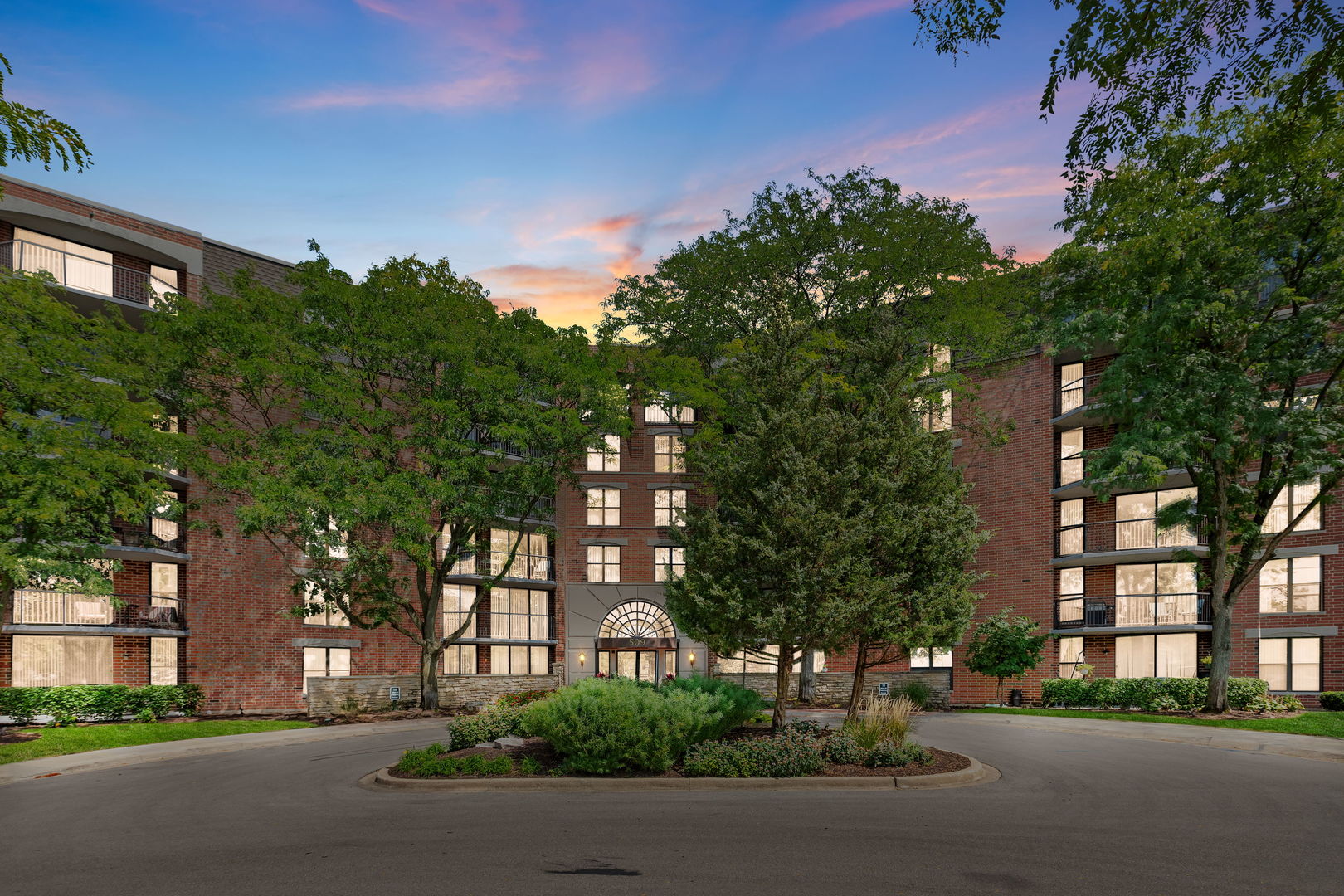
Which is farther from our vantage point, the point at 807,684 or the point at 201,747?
the point at 807,684

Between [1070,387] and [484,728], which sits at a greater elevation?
[1070,387]

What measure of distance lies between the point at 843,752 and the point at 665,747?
2.92 meters

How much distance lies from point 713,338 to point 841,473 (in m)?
20.4

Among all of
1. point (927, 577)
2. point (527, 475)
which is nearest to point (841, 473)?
point (927, 577)

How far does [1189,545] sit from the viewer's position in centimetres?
3497

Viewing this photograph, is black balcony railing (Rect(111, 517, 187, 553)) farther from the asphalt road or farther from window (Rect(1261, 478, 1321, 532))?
window (Rect(1261, 478, 1321, 532))

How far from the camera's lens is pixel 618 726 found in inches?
567

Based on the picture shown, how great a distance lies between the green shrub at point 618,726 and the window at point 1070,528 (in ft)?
90.1

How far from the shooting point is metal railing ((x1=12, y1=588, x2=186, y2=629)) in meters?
30.9

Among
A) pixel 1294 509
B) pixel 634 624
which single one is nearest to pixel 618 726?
pixel 1294 509

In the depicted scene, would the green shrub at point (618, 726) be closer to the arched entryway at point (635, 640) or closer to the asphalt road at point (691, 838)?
the asphalt road at point (691, 838)

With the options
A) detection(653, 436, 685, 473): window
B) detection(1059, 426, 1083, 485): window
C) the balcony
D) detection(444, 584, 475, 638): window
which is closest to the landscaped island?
the balcony

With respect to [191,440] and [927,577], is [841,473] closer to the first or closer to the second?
[927,577]

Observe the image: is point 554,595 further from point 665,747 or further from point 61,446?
point 665,747
